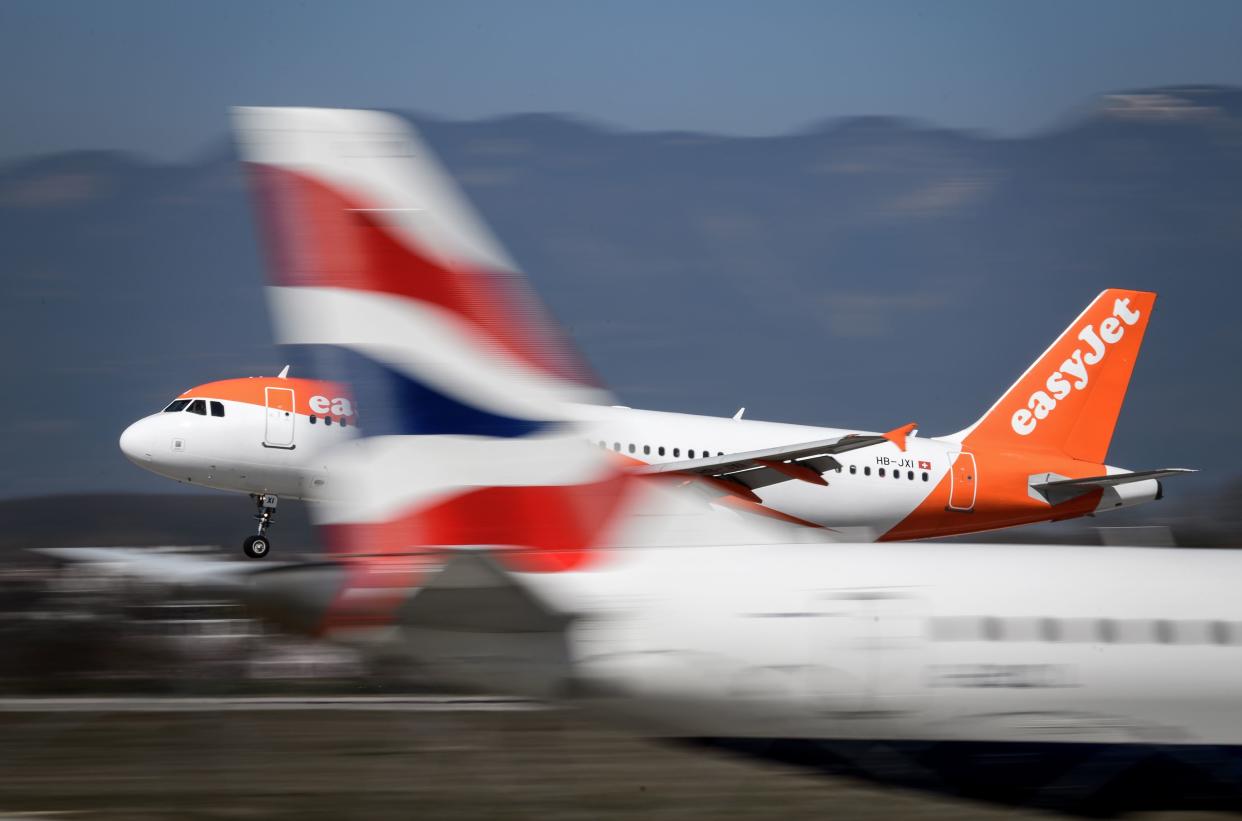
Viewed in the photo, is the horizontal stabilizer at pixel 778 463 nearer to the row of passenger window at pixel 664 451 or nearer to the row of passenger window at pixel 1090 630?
the row of passenger window at pixel 664 451

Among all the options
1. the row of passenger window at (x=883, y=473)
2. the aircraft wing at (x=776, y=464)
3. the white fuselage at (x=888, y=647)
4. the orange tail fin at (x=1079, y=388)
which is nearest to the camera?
the white fuselage at (x=888, y=647)

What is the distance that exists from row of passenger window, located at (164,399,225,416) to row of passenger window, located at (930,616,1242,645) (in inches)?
641

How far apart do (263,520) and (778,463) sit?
884cm

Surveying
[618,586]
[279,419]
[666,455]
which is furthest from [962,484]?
[618,586]

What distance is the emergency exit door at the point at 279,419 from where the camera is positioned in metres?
21.3

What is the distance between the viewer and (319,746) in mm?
10492

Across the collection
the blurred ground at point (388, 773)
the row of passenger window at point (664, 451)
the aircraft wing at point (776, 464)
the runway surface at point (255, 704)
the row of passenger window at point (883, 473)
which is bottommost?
the blurred ground at point (388, 773)

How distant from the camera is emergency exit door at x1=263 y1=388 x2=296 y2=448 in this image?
2134cm

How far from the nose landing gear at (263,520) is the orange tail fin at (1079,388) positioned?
1202 centimetres

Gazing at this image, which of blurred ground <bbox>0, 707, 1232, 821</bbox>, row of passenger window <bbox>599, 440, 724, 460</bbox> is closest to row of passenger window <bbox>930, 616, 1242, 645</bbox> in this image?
blurred ground <bbox>0, 707, 1232, 821</bbox>

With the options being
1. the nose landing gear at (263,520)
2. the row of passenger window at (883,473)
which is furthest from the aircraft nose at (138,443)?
the row of passenger window at (883,473)

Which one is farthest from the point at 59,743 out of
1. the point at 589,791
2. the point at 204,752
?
the point at 589,791

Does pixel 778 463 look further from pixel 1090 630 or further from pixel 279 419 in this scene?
pixel 1090 630

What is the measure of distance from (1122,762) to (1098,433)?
1864 cm
